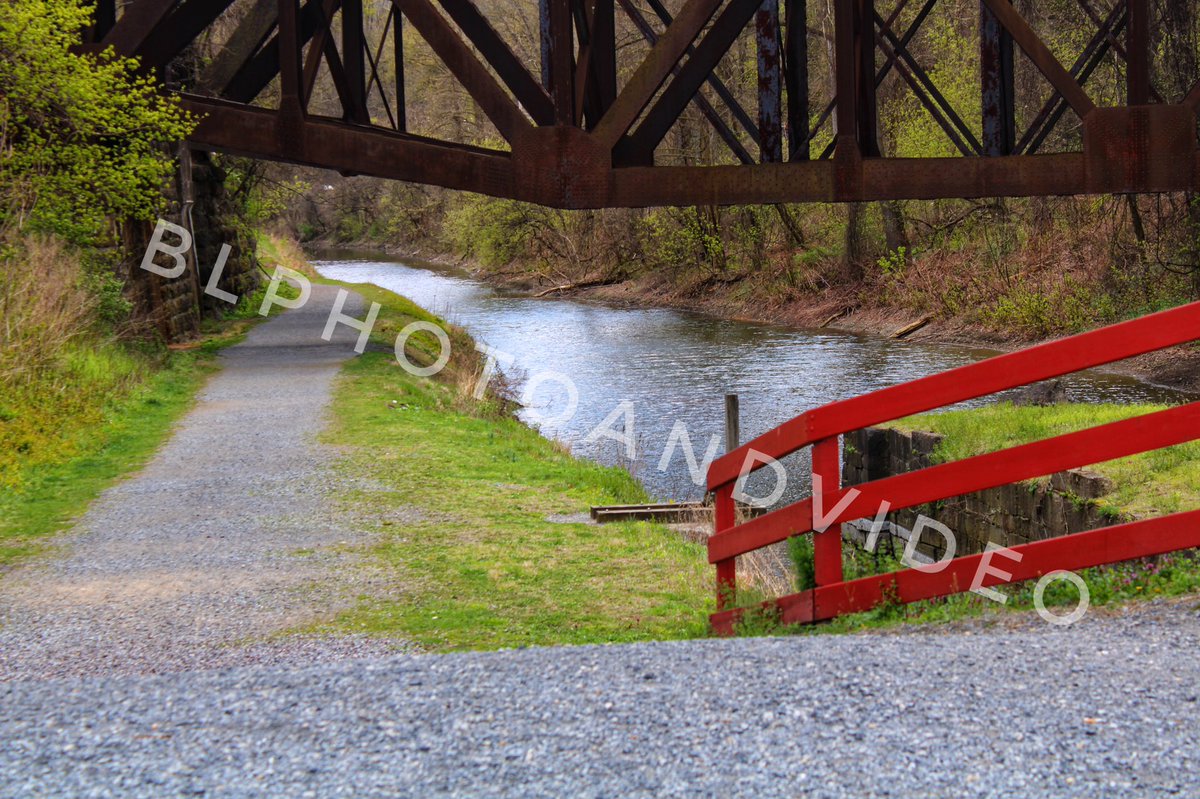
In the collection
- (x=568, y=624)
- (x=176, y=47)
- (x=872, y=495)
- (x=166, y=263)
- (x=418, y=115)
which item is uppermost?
(x=418, y=115)

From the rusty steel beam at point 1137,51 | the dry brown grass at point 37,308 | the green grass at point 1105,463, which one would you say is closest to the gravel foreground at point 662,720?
the green grass at point 1105,463

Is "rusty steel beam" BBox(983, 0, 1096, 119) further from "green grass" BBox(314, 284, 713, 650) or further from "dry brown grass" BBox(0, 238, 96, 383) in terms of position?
"dry brown grass" BBox(0, 238, 96, 383)

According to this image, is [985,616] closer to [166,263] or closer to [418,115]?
[166,263]

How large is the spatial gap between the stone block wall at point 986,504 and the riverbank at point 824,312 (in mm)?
9241

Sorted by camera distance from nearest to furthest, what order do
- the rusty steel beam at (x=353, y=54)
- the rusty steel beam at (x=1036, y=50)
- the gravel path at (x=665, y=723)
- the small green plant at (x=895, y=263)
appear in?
the gravel path at (x=665, y=723)
the rusty steel beam at (x=1036, y=50)
the rusty steel beam at (x=353, y=54)
the small green plant at (x=895, y=263)

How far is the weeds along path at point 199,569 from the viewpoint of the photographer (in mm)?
6594

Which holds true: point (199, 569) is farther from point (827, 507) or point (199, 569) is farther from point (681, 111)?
point (681, 111)

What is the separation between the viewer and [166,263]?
71.3 ft

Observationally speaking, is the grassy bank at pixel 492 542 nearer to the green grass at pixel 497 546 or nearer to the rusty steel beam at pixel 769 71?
the green grass at pixel 497 546

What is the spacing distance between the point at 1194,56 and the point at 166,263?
57.8ft

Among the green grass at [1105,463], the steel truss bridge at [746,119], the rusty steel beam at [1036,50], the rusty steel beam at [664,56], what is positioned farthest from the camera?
the steel truss bridge at [746,119]

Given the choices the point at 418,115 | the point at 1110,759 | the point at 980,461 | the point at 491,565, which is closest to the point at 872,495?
the point at 980,461

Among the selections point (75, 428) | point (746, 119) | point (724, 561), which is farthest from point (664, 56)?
point (75, 428)

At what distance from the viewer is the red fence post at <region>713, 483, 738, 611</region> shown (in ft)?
21.9
